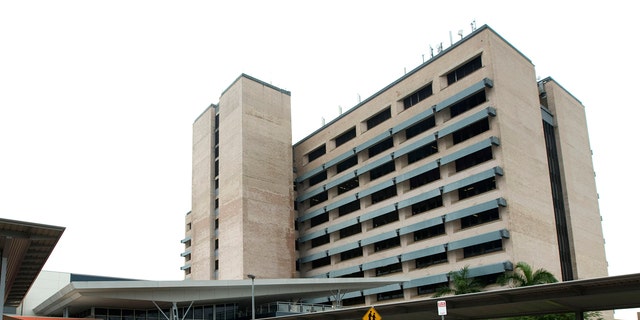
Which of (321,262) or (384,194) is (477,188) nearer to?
(384,194)

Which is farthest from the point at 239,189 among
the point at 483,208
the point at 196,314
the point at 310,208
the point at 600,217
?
the point at 600,217

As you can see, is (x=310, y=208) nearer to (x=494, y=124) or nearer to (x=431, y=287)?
(x=431, y=287)

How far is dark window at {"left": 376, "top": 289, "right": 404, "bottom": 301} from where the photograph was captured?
64.9 m

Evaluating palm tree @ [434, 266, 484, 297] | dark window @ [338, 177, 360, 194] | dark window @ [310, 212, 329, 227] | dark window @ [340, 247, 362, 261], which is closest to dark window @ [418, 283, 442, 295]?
palm tree @ [434, 266, 484, 297]

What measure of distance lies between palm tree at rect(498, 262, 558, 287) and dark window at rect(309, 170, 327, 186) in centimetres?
3134

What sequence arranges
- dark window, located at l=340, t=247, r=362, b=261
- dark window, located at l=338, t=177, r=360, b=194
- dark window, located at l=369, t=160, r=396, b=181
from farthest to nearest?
dark window, located at l=338, t=177, r=360, b=194, dark window, located at l=340, t=247, r=362, b=261, dark window, located at l=369, t=160, r=396, b=181

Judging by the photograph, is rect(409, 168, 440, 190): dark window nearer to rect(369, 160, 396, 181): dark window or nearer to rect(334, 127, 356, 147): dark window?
rect(369, 160, 396, 181): dark window

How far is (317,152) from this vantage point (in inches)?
3263

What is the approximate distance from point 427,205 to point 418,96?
Answer: 36.8ft

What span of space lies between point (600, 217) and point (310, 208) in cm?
3285

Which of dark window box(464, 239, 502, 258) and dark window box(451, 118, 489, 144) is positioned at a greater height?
dark window box(451, 118, 489, 144)

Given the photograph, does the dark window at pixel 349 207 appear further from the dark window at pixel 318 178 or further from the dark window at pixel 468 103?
the dark window at pixel 468 103

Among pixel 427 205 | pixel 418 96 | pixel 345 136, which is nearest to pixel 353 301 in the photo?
pixel 427 205

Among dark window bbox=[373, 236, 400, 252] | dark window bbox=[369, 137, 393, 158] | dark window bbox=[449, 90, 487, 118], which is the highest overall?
dark window bbox=[449, 90, 487, 118]
